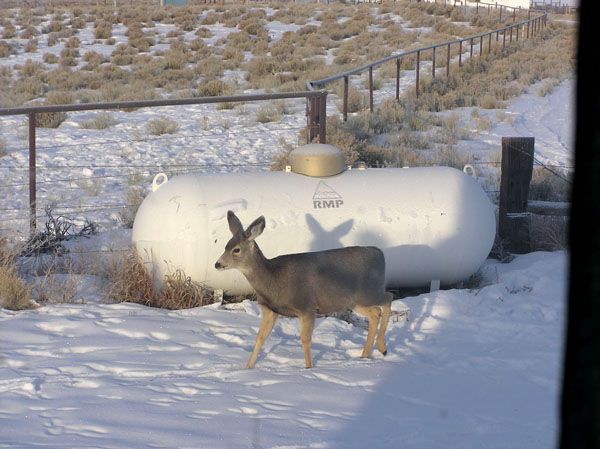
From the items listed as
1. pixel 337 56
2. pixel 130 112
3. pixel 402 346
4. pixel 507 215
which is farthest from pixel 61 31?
pixel 402 346

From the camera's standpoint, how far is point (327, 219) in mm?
8594

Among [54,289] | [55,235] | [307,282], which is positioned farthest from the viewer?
[55,235]

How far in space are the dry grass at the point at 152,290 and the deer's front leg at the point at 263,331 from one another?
1856mm

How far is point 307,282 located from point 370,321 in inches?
25.1

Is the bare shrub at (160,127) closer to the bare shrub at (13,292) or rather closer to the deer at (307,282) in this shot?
the bare shrub at (13,292)

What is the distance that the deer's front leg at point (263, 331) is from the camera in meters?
6.66

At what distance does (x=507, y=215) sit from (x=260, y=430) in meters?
5.83

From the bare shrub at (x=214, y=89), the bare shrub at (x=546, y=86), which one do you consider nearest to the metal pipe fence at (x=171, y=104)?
the bare shrub at (x=214, y=89)

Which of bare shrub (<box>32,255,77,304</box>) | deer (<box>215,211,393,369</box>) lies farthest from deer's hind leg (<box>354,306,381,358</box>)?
bare shrub (<box>32,255,77,304</box>)

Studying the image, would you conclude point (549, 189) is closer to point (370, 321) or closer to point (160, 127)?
point (370, 321)

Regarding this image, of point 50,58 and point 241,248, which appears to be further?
point 50,58

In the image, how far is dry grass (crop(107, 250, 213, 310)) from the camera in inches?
332

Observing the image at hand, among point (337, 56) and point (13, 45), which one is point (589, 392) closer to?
point (337, 56)

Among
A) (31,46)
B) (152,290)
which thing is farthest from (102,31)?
(152,290)
